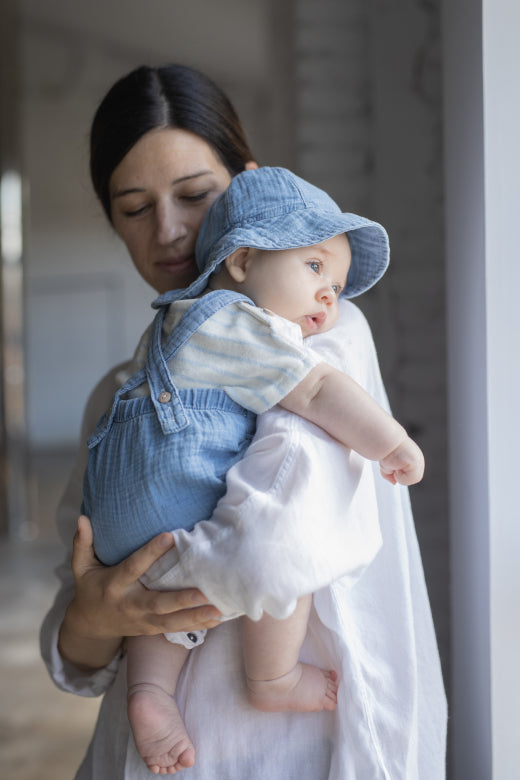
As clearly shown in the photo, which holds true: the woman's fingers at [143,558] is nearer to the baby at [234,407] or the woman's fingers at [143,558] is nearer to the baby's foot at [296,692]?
the baby at [234,407]

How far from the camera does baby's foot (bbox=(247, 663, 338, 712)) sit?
1.00 metres

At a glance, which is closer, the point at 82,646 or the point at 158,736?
the point at 158,736

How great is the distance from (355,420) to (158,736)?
48cm

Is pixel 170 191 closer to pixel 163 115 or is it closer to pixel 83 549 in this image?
pixel 163 115

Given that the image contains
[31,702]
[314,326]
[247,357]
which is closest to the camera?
[247,357]

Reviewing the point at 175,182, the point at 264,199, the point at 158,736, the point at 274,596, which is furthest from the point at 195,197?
the point at 158,736

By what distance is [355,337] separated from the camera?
1112 mm

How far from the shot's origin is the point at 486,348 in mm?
1278

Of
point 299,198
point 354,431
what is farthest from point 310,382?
point 299,198

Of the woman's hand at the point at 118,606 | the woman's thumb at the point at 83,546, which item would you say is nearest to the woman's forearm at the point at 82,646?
the woman's hand at the point at 118,606

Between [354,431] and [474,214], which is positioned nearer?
[354,431]

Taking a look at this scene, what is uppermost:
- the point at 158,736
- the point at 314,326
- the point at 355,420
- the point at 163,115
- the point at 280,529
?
the point at 163,115

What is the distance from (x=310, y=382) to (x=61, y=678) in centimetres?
71

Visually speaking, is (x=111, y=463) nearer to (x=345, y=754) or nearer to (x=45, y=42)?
(x=345, y=754)
